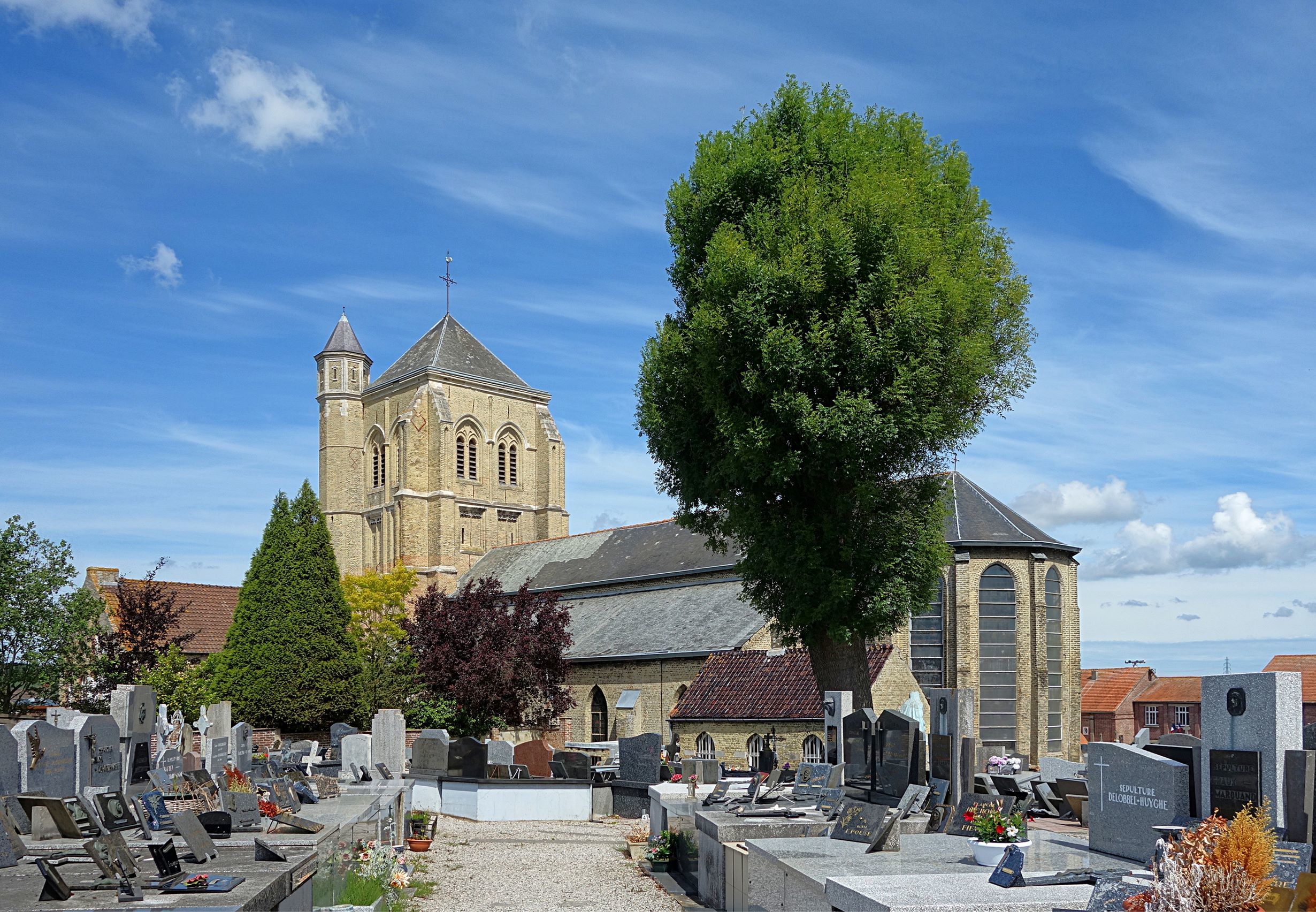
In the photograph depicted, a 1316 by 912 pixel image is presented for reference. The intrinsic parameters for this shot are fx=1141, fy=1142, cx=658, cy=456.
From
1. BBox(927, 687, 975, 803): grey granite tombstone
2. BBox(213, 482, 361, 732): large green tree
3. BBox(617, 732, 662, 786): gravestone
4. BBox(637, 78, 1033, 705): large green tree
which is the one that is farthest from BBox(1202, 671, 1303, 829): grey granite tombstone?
BBox(213, 482, 361, 732): large green tree

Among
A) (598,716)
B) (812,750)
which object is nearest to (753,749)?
(812,750)

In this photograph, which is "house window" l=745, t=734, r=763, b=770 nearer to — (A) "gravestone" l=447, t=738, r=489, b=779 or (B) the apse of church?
(A) "gravestone" l=447, t=738, r=489, b=779

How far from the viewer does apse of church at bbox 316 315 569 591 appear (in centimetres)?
6431

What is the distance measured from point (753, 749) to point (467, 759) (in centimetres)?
890

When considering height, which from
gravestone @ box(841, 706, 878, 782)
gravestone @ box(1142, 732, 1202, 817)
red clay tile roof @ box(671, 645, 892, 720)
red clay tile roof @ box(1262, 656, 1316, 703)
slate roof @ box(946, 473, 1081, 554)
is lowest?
A: red clay tile roof @ box(1262, 656, 1316, 703)

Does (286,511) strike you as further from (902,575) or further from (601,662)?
(902,575)

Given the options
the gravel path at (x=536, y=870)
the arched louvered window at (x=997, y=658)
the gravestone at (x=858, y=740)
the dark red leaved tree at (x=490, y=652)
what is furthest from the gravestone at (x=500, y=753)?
the arched louvered window at (x=997, y=658)

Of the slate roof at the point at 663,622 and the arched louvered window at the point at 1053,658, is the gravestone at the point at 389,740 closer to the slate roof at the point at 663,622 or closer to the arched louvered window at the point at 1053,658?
the slate roof at the point at 663,622

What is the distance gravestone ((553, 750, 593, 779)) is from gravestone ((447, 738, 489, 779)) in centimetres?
187

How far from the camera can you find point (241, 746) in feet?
68.0

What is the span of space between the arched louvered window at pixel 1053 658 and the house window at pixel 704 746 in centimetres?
1162

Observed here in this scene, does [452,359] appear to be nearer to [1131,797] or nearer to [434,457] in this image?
[434,457]

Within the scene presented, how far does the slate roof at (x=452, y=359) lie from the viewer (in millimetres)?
67688

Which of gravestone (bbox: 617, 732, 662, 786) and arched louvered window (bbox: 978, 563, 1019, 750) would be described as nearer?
gravestone (bbox: 617, 732, 662, 786)
